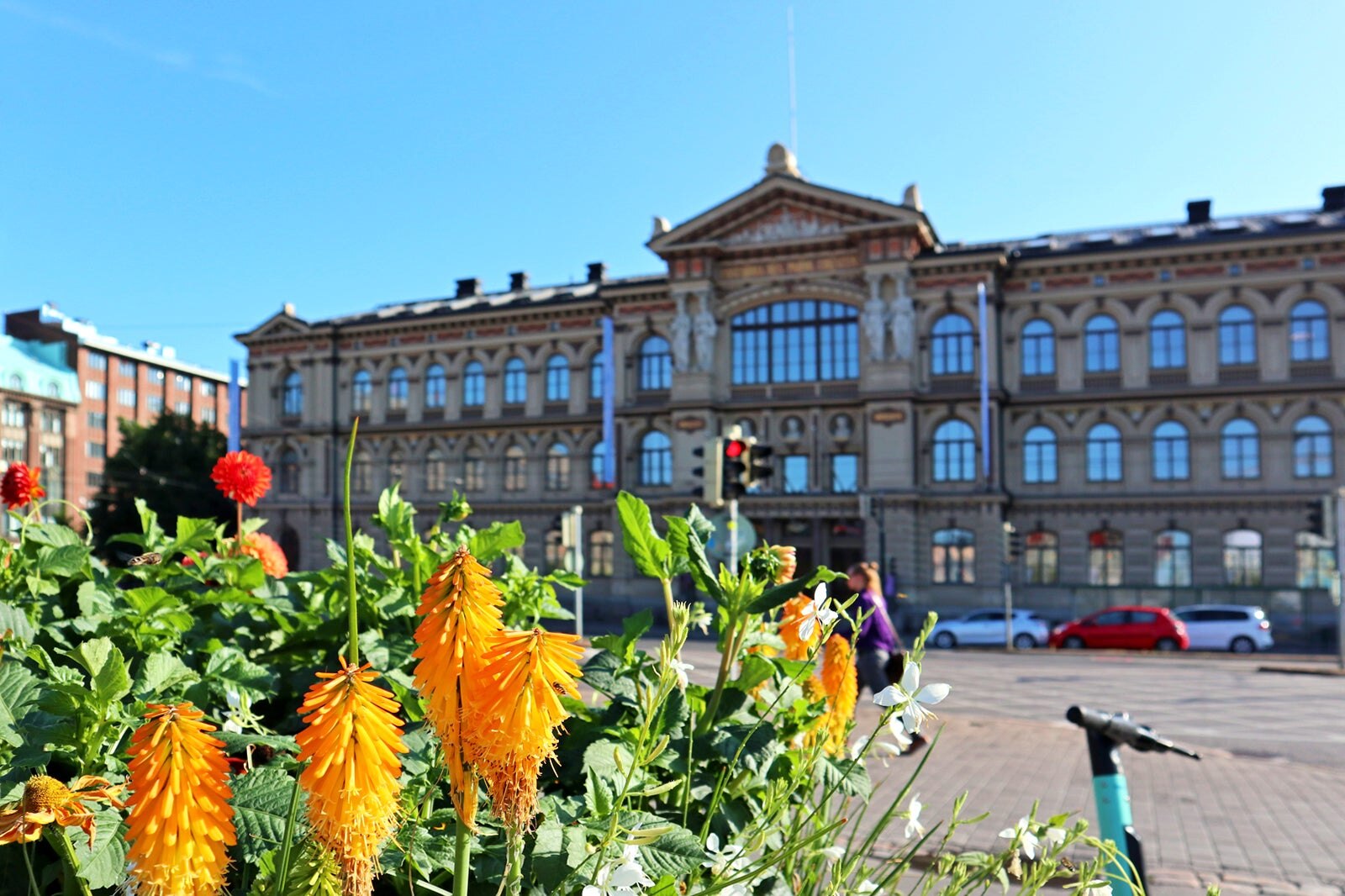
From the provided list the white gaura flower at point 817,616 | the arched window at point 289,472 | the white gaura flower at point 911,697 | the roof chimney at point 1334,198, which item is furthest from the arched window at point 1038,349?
the white gaura flower at point 911,697

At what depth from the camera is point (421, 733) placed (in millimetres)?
1730

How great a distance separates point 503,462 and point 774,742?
147ft

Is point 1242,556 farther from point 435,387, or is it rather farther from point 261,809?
point 261,809

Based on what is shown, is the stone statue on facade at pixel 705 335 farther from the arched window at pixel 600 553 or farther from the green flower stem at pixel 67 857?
the green flower stem at pixel 67 857

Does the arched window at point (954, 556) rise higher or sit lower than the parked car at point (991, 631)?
higher

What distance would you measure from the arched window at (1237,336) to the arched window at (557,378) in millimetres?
25594

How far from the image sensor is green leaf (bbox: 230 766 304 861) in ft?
4.59

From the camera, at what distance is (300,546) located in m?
49.4

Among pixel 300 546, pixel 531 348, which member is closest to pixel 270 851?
pixel 531 348

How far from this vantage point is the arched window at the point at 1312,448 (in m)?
34.0

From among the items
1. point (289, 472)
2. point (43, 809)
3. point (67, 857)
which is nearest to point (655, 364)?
point (289, 472)

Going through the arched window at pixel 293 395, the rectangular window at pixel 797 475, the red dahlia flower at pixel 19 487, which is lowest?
the red dahlia flower at pixel 19 487

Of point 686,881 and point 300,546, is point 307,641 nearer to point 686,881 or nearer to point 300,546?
point 686,881

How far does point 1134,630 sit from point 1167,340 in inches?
465
